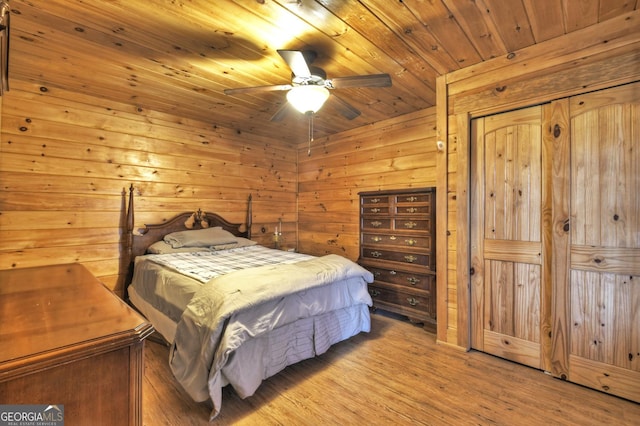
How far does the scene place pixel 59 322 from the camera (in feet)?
2.83

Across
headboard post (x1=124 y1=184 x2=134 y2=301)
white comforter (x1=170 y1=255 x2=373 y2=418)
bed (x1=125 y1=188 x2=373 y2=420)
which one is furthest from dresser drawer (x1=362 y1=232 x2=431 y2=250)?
headboard post (x1=124 y1=184 x2=134 y2=301)

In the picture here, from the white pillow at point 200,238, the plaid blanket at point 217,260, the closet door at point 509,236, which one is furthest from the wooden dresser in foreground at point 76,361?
the closet door at point 509,236

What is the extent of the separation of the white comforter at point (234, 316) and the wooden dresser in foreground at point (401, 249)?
4.07ft

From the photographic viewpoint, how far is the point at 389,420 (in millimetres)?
1709

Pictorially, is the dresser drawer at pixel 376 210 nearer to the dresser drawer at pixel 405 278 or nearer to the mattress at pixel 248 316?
the dresser drawer at pixel 405 278

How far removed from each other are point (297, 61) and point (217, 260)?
79.4 inches

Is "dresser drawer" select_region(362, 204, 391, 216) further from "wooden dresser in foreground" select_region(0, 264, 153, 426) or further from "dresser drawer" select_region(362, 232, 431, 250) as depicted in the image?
"wooden dresser in foreground" select_region(0, 264, 153, 426)

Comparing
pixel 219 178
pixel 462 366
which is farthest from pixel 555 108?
pixel 219 178

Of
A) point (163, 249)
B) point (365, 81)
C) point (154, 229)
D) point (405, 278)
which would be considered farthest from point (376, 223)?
point (154, 229)

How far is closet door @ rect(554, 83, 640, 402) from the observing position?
Result: 6.10ft

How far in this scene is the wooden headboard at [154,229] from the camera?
3176mm

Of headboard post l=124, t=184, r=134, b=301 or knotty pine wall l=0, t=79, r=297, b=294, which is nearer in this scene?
knotty pine wall l=0, t=79, r=297, b=294

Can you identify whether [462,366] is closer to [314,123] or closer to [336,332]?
[336,332]

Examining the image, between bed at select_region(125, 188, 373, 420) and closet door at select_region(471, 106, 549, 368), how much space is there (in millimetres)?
1042
